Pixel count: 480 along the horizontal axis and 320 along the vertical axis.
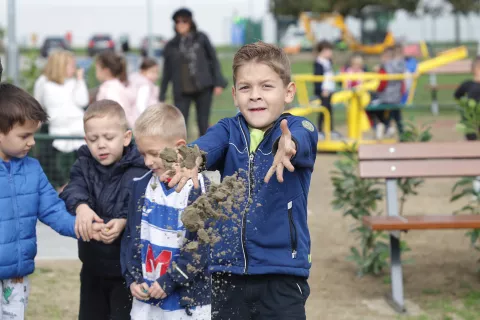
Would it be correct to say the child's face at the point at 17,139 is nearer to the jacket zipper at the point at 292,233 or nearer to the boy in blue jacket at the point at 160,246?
the boy in blue jacket at the point at 160,246

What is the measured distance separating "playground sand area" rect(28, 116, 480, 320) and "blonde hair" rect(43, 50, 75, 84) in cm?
314

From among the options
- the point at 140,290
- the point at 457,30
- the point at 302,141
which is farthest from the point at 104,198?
the point at 457,30

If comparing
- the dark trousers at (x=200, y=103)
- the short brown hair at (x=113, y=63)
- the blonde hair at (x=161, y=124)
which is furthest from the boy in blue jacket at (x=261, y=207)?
the dark trousers at (x=200, y=103)

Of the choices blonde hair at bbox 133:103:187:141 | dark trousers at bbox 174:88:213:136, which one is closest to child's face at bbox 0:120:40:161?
blonde hair at bbox 133:103:187:141

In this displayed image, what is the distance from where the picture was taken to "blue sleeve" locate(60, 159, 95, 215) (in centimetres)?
412

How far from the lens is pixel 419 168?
20.1 ft

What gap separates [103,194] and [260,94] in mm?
1082

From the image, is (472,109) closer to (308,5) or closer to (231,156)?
(231,156)

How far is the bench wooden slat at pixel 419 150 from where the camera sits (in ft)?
19.9

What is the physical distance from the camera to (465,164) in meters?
6.20

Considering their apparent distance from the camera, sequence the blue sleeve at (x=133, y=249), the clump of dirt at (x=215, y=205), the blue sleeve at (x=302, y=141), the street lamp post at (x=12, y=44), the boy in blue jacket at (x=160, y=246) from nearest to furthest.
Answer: the blue sleeve at (x=302, y=141), the clump of dirt at (x=215, y=205), the boy in blue jacket at (x=160, y=246), the blue sleeve at (x=133, y=249), the street lamp post at (x=12, y=44)

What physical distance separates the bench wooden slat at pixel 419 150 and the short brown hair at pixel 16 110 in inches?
105

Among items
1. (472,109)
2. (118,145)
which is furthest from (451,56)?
(118,145)

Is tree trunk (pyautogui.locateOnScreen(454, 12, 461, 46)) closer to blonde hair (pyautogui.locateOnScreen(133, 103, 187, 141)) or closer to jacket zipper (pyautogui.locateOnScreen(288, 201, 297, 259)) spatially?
blonde hair (pyautogui.locateOnScreen(133, 103, 187, 141))
